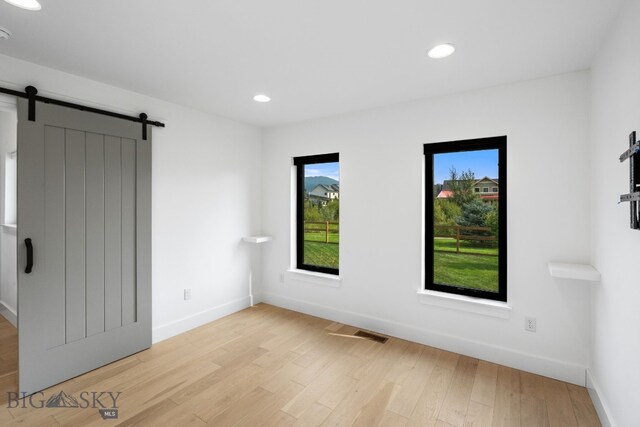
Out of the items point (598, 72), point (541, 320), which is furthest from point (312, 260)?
point (598, 72)

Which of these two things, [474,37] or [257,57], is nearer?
[474,37]

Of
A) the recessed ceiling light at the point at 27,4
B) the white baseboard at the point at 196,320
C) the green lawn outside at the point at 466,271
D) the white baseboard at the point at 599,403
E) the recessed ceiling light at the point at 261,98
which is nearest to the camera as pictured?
the recessed ceiling light at the point at 27,4

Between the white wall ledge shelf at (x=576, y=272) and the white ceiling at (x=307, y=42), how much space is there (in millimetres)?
1519

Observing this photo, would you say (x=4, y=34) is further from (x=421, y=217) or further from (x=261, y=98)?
(x=421, y=217)

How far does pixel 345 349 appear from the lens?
306 cm

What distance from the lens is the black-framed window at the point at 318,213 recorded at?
159 inches

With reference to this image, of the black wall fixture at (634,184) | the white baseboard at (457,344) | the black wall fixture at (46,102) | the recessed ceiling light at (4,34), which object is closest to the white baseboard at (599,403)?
the white baseboard at (457,344)

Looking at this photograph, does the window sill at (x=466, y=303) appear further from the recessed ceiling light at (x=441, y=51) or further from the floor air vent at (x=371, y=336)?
the recessed ceiling light at (x=441, y=51)

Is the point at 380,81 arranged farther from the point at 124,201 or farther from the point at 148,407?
the point at 148,407

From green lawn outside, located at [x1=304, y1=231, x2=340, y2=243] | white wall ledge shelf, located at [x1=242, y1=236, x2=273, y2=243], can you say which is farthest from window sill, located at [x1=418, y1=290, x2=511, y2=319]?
white wall ledge shelf, located at [x1=242, y1=236, x2=273, y2=243]

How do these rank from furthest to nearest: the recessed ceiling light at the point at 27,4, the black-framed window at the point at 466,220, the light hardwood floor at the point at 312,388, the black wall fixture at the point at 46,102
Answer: the black-framed window at the point at 466,220 → the black wall fixture at the point at 46,102 → the light hardwood floor at the point at 312,388 → the recessed ceiling light at the point at 27,4

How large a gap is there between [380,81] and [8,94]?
284cm

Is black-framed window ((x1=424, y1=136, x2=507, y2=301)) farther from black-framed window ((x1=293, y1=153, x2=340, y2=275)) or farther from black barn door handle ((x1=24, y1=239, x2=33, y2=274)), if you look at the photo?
black barn door handle ((x1=24, y1=239, x2=33, y2=274))

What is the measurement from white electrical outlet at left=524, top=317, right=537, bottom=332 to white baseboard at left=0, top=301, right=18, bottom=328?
534 cm
